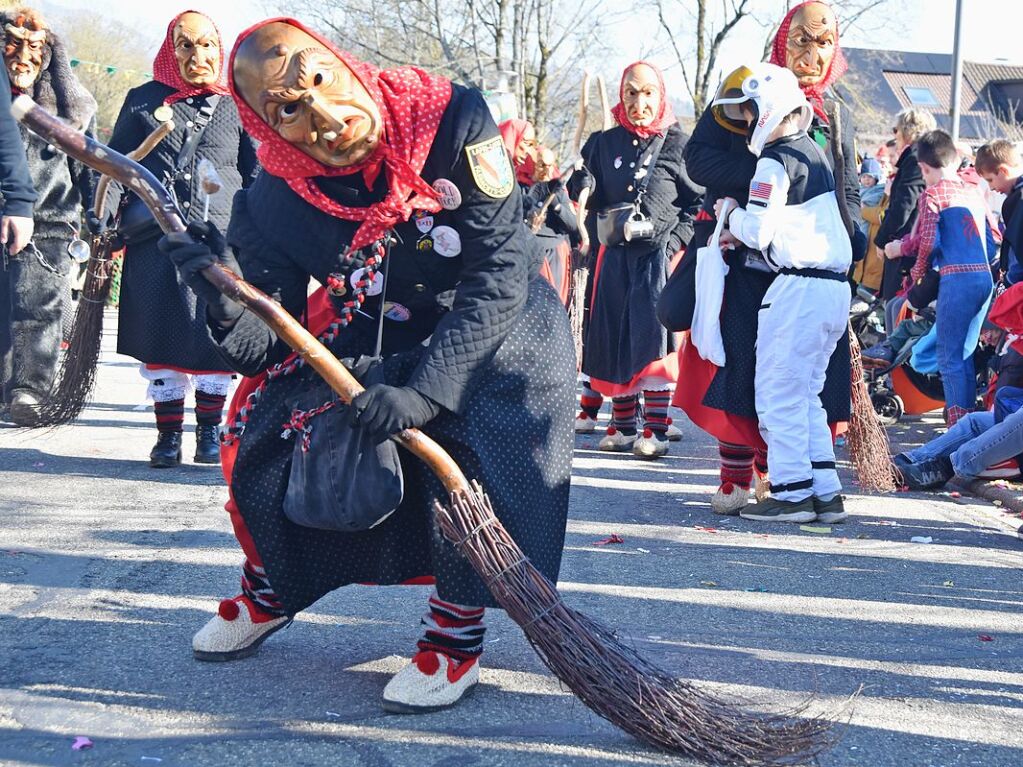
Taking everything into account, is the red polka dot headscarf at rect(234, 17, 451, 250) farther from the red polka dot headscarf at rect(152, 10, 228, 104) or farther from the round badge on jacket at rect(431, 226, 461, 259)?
the red polka dot headscarf at rect(152, 10, 228, 104)

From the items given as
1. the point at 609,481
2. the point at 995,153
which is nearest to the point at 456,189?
the point at 609,481

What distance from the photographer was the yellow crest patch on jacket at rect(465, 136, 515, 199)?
318 centimetres

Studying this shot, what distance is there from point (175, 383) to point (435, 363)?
374 centimetres

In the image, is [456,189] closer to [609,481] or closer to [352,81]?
[352,81]

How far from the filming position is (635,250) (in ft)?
25.0

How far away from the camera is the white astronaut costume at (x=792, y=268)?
5297 millimetres

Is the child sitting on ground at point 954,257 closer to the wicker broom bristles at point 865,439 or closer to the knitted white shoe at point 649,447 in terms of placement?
the wicker broom bristles at point 865,439

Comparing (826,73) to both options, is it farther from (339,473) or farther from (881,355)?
(339,473)

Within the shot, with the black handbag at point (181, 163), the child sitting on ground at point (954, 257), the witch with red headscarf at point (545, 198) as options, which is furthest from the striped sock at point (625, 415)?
the black handbag at point (181, 163)

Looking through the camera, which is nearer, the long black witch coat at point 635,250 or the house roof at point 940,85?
the long black witch coat at point 635,250

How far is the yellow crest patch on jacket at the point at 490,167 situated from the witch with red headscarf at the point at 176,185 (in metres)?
3.27

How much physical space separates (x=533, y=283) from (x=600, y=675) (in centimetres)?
106

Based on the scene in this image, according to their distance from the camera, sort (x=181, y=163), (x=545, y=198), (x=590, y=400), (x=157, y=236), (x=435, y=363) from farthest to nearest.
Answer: (x=590, y=400)
(x=545, y=198)
(x=157, y=236)
(x=181, y=163)
(x=435, y=363)

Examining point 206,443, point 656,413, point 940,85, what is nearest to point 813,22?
point 656,413
